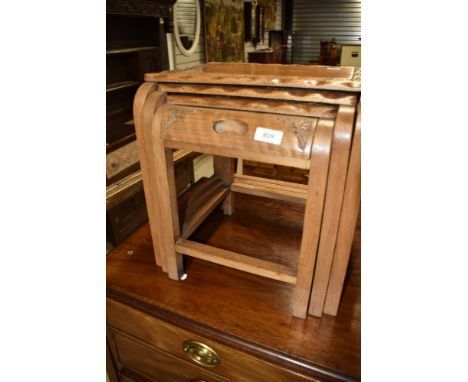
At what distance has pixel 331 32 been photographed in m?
5.00

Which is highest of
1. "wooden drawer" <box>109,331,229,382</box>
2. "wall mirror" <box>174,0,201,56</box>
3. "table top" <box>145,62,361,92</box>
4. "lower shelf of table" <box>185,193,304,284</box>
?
"wall mirror" <box>174,0,201,56</box>

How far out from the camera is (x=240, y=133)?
0.50 m

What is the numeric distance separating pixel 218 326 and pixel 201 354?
10 centimetres

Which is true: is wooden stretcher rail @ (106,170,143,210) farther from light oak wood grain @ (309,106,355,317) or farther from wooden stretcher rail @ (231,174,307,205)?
light oak wood grain @ (309,106,355,317)

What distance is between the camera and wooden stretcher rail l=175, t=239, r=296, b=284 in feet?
1.92

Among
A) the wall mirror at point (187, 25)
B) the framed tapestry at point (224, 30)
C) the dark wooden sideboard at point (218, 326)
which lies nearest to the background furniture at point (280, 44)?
the framed tapestry at point (224, 30)

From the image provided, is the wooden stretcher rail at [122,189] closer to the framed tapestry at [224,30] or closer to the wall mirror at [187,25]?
the wall mirror at [187,25]

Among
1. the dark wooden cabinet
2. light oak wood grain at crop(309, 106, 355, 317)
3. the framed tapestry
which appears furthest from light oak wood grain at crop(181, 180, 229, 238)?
the dark wooden cabinet

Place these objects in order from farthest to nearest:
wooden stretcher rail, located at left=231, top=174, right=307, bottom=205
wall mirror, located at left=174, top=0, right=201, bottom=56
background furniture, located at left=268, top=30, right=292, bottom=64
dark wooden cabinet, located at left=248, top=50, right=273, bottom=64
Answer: background furniture, located at left=268, top=30, right=292, bottom=64
dark wooden cabinet, located at left=248, top=50, right=273, bottom=64
wall mirror, located at left=174, top=0, right=201, bottom=56
wooden stretcher rail, located at left=231, top=174, right=307, bottom=205

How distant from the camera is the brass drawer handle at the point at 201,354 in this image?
2.06 feet

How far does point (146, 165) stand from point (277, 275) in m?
0.35

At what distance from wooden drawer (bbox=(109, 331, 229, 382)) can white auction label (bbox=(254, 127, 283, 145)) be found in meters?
0.53
